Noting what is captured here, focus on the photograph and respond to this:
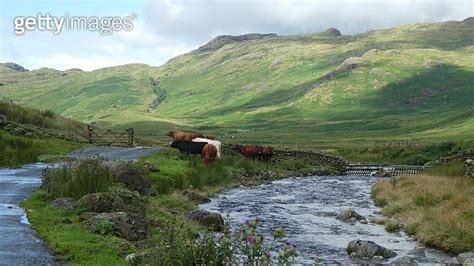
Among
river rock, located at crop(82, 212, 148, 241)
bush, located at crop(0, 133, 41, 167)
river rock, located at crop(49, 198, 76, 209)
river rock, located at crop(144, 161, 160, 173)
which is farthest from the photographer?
bush, located at crop(0, 133, 41, 167)

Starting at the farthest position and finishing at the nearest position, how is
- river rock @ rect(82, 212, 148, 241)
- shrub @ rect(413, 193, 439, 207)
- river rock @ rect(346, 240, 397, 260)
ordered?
shrub @ rect(413, 193, 439, 207)
river rock @ rect(346, 240, 397, 260)
river rock @ rect(82, 212, 148, 241)

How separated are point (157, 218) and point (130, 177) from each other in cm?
695

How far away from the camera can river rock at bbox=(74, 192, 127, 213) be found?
17406 mm

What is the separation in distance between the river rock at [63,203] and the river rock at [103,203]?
100cm

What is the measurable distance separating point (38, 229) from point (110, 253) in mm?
3471

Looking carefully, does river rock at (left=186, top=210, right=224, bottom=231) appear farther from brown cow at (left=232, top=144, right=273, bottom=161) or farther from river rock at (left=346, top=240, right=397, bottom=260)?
brown cow at (left=232, top=144, right=273, bottom=161)

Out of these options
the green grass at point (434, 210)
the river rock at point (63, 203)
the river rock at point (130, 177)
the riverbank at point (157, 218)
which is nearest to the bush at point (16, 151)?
the riverbank at point (157, 218)

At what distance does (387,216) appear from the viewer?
28125 millimetres

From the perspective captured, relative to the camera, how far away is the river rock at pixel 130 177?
24.7m

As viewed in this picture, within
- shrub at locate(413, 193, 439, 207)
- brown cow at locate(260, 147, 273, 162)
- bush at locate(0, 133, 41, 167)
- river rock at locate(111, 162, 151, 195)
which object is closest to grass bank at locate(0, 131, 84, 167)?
bush at locate(0, 133, 41, 167)

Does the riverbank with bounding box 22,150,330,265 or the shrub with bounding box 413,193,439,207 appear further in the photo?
the shrub with bounding box 413,193,439,207

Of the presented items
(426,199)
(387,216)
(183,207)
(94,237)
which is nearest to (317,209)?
(387,216)

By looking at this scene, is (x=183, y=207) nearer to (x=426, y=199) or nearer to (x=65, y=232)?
(x=65, y=232)

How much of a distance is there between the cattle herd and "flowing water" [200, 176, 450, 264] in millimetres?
5694
